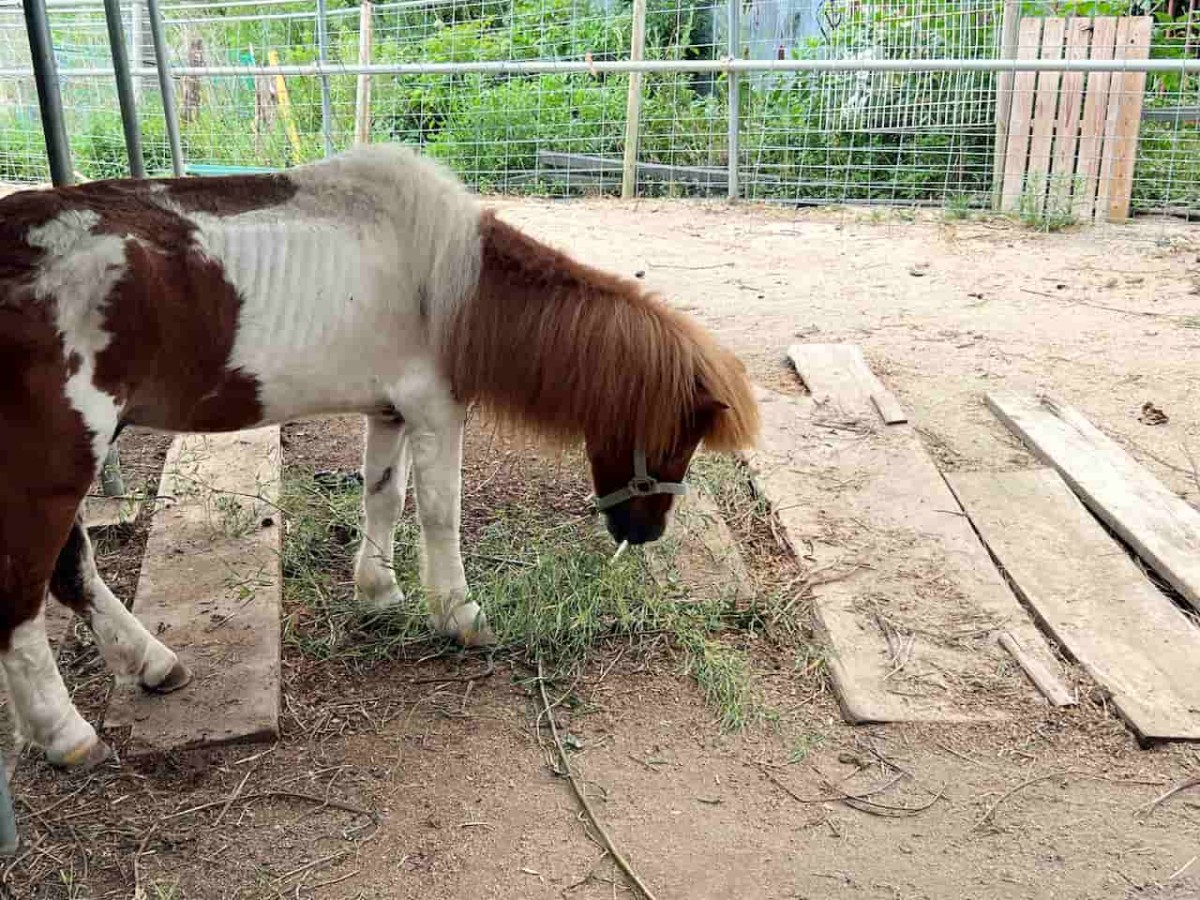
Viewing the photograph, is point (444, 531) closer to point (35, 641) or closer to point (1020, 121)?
point (35, 641)

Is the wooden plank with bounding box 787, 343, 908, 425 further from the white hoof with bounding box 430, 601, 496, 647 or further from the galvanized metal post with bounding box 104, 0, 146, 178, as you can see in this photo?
the galvanized metal post with bounding box 104, 0, 146, 178

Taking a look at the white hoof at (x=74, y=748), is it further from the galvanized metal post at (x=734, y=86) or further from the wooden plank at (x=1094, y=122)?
the wooden plank at (x=1094, y=122)

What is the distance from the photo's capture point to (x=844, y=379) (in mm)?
4859

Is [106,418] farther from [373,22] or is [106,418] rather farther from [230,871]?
[373,22]

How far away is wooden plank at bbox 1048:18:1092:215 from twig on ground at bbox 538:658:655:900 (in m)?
6.57

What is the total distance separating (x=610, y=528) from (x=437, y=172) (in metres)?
1.11

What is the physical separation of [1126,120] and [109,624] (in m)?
7.83

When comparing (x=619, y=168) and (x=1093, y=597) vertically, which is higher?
(x=619, y=168)

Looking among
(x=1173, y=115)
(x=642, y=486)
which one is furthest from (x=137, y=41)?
(x=642, y=486)

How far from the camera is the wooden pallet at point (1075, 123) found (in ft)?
26.0

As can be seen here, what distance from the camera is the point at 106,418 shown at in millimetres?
2385

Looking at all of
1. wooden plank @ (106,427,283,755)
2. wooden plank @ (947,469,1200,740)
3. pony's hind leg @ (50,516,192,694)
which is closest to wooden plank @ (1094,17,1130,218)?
wooden plank @ (947,469,1200,740)

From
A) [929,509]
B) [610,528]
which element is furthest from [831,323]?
[610,528]

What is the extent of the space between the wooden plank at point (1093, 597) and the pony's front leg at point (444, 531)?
1.69 meters
